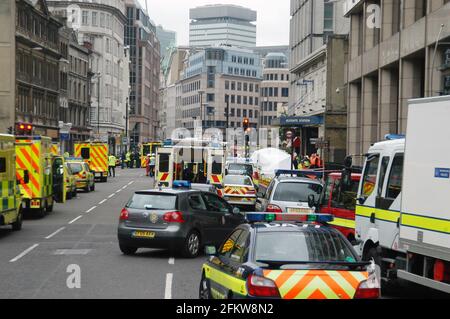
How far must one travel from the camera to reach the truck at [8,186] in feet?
72.6

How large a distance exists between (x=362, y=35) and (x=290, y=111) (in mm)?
38305

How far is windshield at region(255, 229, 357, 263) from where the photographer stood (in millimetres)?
9469

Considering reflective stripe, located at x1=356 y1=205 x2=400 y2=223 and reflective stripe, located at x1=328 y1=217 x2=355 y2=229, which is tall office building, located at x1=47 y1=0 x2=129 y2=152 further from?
reflective stripe, located at x1=356 y1=205 x2=400 y2=223

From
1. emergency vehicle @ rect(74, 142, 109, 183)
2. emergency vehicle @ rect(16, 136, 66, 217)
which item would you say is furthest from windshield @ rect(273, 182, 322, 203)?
emergency vehicle @ rect(74, 142, 109, 183)

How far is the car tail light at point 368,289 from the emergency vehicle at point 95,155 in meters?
51.8

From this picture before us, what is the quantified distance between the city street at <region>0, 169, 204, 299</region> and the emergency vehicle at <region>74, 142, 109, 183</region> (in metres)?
32.8

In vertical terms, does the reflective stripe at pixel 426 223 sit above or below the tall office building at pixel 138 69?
below

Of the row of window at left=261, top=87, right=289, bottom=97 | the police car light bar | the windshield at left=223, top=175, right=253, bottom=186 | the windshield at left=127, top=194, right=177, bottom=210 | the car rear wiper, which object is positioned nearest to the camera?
the car rear wiper

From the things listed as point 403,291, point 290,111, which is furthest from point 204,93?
point 403,291

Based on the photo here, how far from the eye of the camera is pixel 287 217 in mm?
11297

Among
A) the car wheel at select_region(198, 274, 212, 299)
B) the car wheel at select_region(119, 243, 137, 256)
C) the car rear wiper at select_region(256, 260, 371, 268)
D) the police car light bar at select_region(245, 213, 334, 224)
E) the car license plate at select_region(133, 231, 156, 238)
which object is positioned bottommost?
the car wheel at select_region(119, 243, 137, 256)

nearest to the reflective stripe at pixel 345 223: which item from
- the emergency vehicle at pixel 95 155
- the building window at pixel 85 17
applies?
the emergency vehicle at pixel 95 155

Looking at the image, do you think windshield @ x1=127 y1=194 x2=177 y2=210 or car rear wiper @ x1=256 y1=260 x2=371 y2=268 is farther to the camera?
windshield @ x1=127 y1=194 x2=177 y2=210

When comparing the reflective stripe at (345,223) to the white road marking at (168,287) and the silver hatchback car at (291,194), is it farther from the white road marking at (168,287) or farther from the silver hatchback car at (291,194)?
the white road marking at (168,287)
